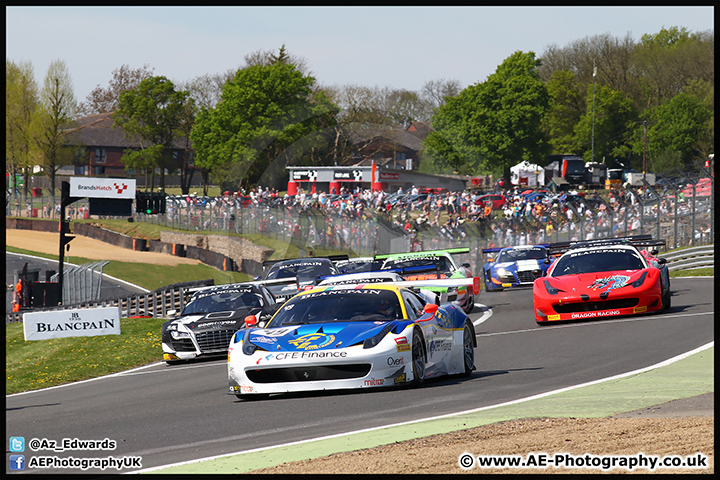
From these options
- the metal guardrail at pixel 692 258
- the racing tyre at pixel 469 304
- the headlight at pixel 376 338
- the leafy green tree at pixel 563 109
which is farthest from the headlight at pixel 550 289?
the leafy green tree at pixel 563 109

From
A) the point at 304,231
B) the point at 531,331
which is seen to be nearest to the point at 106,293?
the point at 304,231

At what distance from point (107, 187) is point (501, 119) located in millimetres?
43774

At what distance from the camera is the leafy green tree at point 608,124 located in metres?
96.6

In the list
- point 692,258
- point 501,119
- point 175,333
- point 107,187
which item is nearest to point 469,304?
point 175,333

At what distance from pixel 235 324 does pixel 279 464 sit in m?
8.90

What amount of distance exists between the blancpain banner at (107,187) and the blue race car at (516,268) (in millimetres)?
27917

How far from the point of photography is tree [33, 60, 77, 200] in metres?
91.3

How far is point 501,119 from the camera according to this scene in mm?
84500

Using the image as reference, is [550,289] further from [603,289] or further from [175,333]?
[175,333]

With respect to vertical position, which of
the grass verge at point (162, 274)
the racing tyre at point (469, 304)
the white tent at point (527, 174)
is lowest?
the grass verge at point (162, 274)

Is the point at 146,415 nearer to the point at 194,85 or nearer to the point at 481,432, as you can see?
the point at 481,432

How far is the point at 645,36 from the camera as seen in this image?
116 m

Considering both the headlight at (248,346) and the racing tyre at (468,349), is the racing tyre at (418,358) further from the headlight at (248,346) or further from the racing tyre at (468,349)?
the headlight at (248,346)

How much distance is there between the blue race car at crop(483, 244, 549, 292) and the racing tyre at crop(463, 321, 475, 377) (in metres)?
16.0
